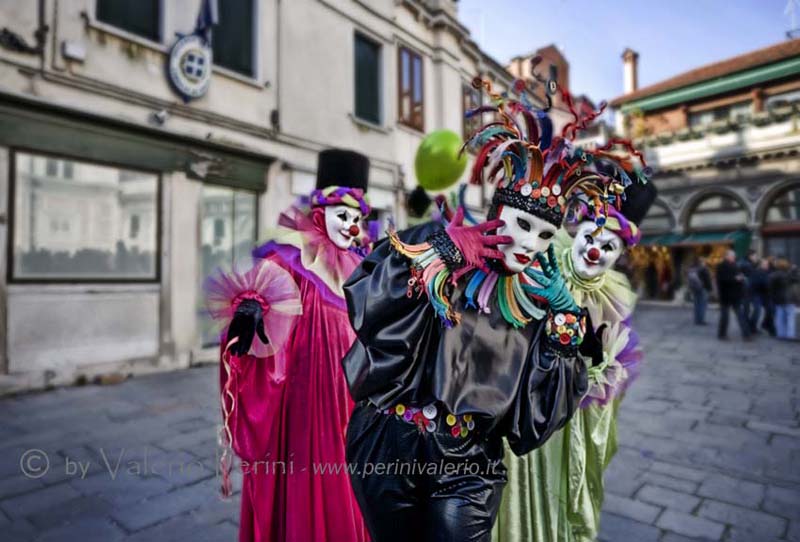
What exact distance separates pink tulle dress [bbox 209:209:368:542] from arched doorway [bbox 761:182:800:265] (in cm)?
1977

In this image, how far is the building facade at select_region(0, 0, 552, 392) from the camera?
19.0 ft

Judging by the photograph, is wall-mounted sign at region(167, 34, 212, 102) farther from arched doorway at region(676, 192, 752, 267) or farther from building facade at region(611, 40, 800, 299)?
arched doorway at region(676, 192, 752, 267)

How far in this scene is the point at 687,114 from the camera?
21109 mm

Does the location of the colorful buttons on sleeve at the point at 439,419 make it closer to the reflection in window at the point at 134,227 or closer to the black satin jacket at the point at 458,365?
the black satin jacket at the point at 458,365

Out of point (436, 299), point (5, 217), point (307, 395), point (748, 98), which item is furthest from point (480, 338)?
point (748, 98)

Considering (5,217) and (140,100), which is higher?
(140,100)

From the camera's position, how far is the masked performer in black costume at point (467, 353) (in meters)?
1.58

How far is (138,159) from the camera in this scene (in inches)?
267

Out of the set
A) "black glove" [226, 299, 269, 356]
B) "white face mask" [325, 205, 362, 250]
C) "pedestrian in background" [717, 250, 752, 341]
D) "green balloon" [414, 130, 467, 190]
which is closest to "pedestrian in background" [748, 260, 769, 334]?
"pedestrian in background" [717, 250, 752, 341]

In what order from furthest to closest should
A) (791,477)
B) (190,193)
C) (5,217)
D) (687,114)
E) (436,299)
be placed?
1. (687,114)
2. (190,193)
3. (5,217)
4. (791,477)
5. (436,299)

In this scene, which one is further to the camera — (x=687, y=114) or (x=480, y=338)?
(x=687, y=114)

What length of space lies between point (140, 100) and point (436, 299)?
6737 millimetres

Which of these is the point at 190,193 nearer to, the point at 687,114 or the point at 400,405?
the point at 400,405

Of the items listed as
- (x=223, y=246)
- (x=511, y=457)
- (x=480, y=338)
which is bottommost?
(x=511, y=457)
